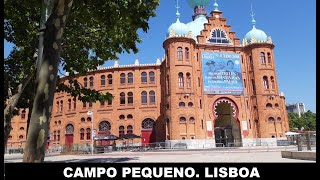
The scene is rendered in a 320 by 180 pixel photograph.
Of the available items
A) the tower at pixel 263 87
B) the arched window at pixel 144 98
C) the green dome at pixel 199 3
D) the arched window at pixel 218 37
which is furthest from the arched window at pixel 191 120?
the green dome at pixel 199 3

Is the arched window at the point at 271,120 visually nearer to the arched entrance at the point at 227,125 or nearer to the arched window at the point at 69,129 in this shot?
the arched entrance at the point at 227,125

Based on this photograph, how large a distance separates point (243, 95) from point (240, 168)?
44.4 metres

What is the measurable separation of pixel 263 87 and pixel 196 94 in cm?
1033

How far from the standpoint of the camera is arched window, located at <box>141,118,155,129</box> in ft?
166

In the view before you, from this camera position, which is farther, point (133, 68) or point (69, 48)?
point (133, 68)

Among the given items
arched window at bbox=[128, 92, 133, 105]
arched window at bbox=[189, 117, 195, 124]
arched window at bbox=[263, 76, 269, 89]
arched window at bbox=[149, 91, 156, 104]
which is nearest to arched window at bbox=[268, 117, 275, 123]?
arched window at bbox=[263, 76, 269, 89]

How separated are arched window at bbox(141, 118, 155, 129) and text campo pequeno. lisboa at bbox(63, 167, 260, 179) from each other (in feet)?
147

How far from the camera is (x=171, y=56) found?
153 feet

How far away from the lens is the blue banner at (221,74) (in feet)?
156

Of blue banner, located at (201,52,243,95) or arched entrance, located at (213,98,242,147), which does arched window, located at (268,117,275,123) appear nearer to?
arched entrance, located at (213,98,242,147)

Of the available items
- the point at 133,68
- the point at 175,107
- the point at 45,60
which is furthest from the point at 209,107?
the point at 45,60

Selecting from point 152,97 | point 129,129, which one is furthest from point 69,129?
point 152,97

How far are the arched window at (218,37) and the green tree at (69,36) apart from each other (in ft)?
112
